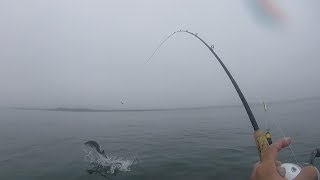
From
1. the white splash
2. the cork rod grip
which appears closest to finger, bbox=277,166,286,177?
the cork rod grip

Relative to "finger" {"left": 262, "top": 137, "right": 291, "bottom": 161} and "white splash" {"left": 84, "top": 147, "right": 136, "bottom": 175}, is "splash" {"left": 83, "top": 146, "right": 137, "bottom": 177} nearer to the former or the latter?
"white splash" {"left": 84, "top": 147, "right": 136, "bottom": 175}

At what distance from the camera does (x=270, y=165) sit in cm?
347

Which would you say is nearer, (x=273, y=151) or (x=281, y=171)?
(x=281, y=171)

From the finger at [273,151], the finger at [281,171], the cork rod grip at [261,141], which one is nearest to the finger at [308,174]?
the finger at [281,171]

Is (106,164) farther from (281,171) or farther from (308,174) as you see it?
(308,174)

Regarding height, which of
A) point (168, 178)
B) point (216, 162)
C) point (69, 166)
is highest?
point (69, 166)

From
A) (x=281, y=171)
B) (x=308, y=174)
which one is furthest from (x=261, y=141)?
(x=308, y=174)

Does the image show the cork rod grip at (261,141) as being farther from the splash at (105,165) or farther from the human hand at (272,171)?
the splash at (105,165)

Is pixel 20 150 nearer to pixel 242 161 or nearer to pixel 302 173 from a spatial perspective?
pixel 242 161

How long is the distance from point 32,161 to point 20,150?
545 cm

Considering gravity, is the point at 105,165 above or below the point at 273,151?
above

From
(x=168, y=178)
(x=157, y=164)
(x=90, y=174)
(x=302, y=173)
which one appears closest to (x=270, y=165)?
(x=302, y=173)

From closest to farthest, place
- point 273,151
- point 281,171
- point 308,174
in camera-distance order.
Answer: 1. point 308,174
2. point 281,171
3. point 273,151


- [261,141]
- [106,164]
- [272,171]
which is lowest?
[272,171]
